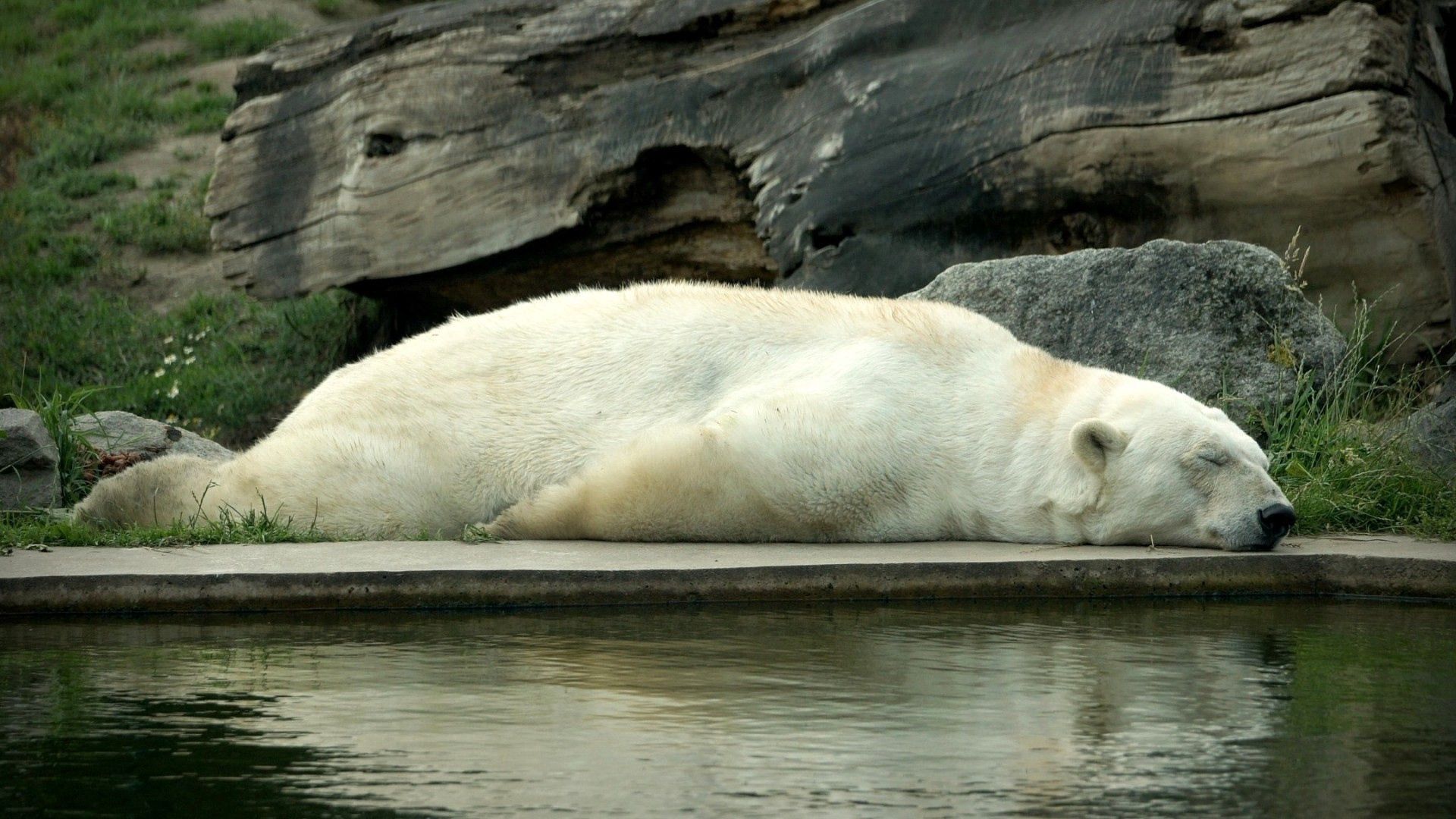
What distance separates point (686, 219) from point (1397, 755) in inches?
235

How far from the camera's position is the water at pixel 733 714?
248cm

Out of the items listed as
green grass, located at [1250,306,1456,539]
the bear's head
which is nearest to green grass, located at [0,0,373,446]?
the bear's head

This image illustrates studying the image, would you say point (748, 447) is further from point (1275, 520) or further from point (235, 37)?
point (235, 37)

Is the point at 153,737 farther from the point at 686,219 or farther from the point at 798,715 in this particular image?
the point at 686,219

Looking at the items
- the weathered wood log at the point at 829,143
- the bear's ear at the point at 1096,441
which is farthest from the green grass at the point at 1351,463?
the bear's ear at the point at 1096,441

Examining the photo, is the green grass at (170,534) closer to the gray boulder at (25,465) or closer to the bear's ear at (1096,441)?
the gray boulder at (25,465)

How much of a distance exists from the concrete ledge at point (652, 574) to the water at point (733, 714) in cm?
10

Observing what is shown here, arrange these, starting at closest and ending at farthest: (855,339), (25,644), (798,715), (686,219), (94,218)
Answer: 1. (798,715)
2. (25,644)
3. (855,339)
4. (686,219)
5. (94,218)

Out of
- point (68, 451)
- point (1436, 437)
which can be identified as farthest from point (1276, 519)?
point (68, 451)

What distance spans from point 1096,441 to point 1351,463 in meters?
1.37

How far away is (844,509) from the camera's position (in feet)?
16.2

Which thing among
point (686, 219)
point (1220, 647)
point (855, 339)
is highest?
point (686, 219)

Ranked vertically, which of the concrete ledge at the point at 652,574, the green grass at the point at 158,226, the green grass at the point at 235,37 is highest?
the green grass at the point at 235,37

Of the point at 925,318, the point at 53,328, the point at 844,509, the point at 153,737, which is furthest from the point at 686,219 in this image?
the point at 153,737
